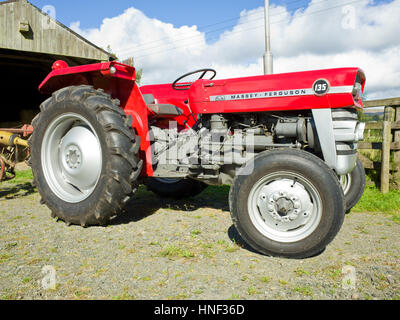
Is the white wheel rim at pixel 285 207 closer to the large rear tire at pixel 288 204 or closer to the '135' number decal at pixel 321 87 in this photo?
the large rear tire at pixel 288 204

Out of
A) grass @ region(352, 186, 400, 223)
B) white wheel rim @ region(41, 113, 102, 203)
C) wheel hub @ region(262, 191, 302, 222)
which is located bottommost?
grass @ region(352, 186, 400, 223)

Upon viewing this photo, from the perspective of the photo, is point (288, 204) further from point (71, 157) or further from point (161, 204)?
point (71, 157)

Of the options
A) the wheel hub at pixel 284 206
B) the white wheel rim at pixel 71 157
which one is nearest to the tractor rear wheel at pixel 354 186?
the wheel hub at pixel 284 206

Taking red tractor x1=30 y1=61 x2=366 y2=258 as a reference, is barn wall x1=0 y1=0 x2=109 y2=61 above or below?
above

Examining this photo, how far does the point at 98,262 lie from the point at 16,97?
1203 centimetres

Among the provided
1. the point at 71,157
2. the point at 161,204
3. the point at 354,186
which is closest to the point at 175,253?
the point at 71,157

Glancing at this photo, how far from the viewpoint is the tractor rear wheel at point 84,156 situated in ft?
10.2

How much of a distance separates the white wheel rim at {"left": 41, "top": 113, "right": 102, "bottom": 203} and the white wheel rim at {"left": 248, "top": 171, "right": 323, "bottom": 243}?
1684 millimetres

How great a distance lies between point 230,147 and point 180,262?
49.1 inches

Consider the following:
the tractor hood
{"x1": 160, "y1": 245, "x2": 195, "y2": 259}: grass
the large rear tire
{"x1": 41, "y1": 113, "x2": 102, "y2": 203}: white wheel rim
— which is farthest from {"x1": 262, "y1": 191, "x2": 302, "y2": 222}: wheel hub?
{"x1": 41, "y1": 113, "x2": 102, "y2": 203}: white wheel rim

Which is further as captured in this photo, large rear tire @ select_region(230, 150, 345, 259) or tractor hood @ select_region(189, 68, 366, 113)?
tractor hood @ select_region(189, 68, 366, 113)

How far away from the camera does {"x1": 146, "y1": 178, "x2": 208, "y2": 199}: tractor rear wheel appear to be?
4559 millimetres

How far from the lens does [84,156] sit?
11.2 ft

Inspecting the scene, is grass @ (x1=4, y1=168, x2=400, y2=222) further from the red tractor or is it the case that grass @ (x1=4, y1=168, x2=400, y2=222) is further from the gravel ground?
the red tractor
